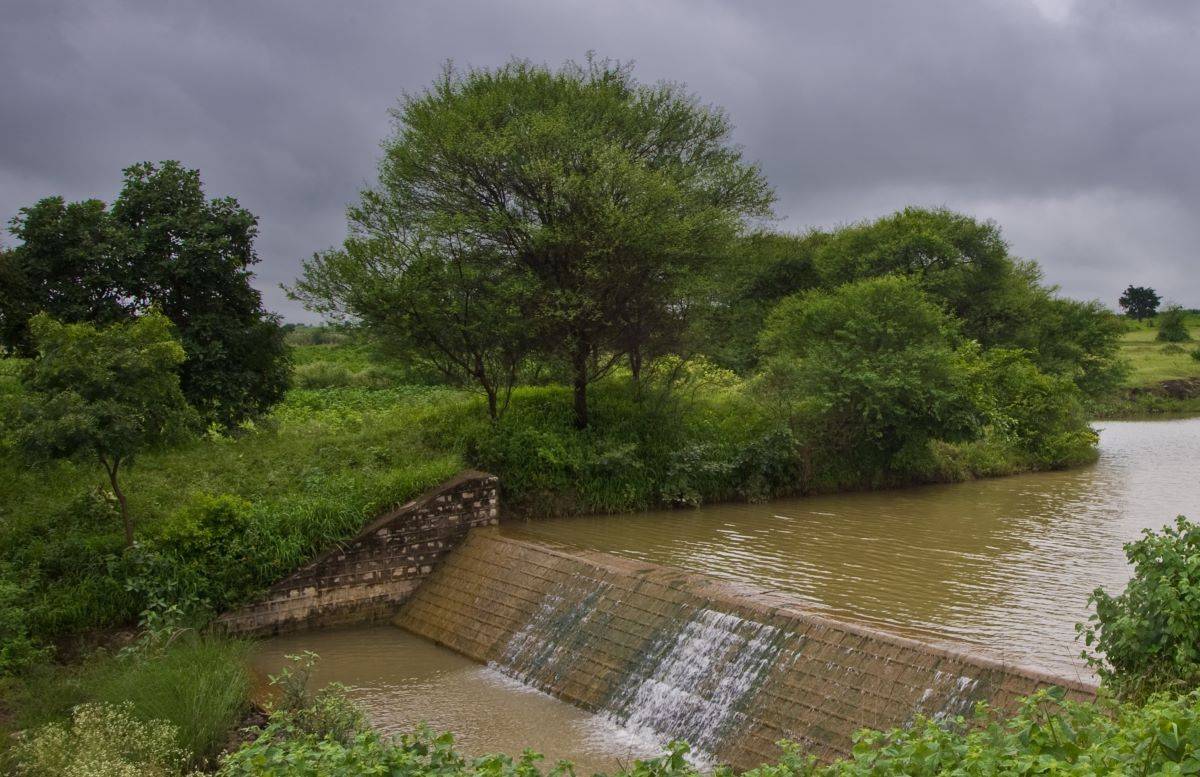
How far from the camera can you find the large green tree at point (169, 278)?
53.7ft

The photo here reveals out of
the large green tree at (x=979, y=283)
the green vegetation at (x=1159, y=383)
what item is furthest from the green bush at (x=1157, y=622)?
the green vegetation at (x=1159, y=383)

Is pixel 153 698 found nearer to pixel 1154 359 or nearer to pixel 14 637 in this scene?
pixel 14 637

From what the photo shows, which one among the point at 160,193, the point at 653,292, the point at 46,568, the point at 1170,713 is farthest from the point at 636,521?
the point at 1170,713

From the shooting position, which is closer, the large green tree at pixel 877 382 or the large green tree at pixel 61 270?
the large green tree at pixel 61 270

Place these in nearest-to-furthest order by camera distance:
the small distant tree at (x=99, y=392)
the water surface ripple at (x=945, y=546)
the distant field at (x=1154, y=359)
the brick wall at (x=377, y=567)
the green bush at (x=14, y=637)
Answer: the green bush at (x=14, y=637), the water surface ripple at (x=945, y=546), the small distant tree at (x=99, y=392), the brick wall at (x=377, y=567), the distant field at (x=1154, y=359)

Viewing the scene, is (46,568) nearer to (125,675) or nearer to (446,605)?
(125,675)

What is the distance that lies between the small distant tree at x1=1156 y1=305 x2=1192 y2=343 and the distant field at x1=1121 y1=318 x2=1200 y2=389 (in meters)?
0.64

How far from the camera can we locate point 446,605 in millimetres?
13469

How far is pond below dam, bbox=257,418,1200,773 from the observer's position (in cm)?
959

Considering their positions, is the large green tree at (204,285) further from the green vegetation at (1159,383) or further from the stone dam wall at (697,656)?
the green vegetation at (1159,383)

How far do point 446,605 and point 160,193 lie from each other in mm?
10165

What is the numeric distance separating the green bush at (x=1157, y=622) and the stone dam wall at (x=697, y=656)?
0.77 metres

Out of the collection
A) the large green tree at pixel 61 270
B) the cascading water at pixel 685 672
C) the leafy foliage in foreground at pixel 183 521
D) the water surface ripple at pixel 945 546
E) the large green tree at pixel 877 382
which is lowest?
the cascading water at pixel 685 672

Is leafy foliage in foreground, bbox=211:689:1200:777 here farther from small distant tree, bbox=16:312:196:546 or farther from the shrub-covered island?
small distant tree, bbox=16:312:196:546
